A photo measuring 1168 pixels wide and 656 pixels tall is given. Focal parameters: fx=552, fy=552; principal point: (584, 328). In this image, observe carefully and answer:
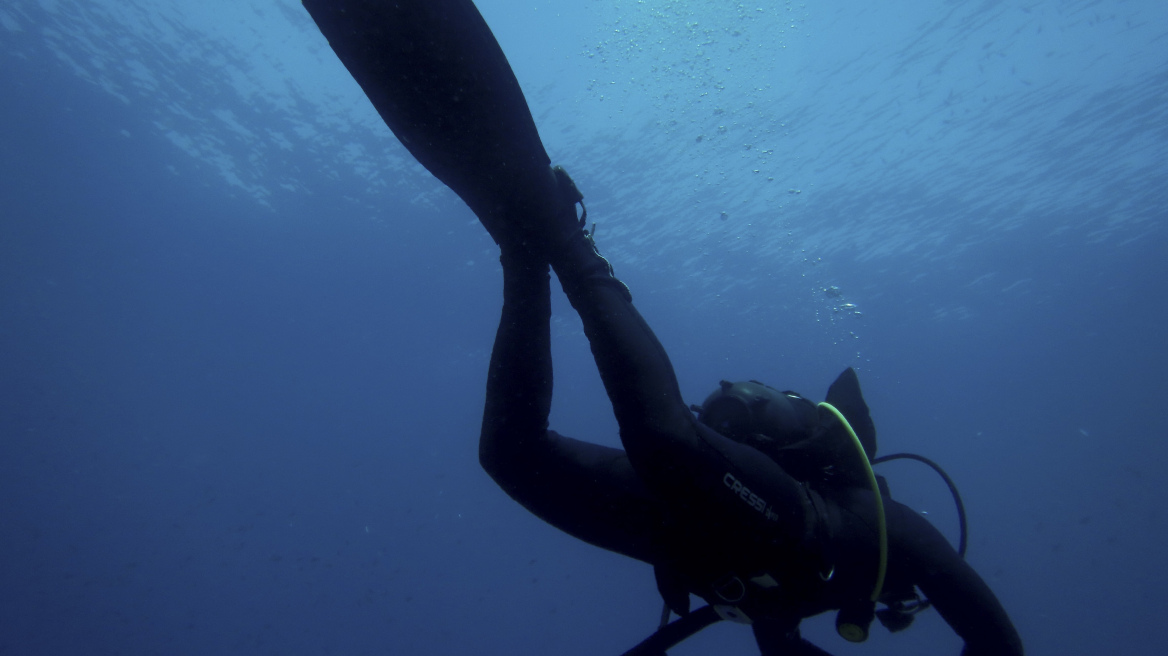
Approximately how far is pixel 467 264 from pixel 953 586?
2267 centimetres

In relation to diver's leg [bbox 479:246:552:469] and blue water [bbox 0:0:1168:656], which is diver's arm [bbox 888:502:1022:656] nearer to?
diver's leg [bbox 479:246:552:469]

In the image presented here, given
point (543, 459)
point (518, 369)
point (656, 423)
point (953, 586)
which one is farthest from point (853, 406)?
point (518, 369)

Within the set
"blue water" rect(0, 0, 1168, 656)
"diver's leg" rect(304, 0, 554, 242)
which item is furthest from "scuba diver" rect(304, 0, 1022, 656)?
"blue water" rect(0, 0, 1168, 656)

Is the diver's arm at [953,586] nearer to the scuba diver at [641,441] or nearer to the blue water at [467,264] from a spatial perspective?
the scuba diver at [641,441]

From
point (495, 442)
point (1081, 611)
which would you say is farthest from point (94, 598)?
point (1081, 611)

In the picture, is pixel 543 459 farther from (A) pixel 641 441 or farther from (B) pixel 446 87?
(B) pixel 446 87

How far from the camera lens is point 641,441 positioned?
2008mm

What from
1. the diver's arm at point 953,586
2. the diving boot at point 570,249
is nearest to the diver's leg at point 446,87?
the diving boot at point 570,249

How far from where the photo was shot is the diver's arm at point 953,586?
254cm

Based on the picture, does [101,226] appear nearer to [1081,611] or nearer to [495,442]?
[495,442]

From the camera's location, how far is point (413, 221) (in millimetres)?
21109

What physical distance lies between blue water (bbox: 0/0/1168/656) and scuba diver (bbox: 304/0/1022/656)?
12210 mm

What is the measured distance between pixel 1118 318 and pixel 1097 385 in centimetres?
2224

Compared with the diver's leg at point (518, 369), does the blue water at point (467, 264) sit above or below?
above
